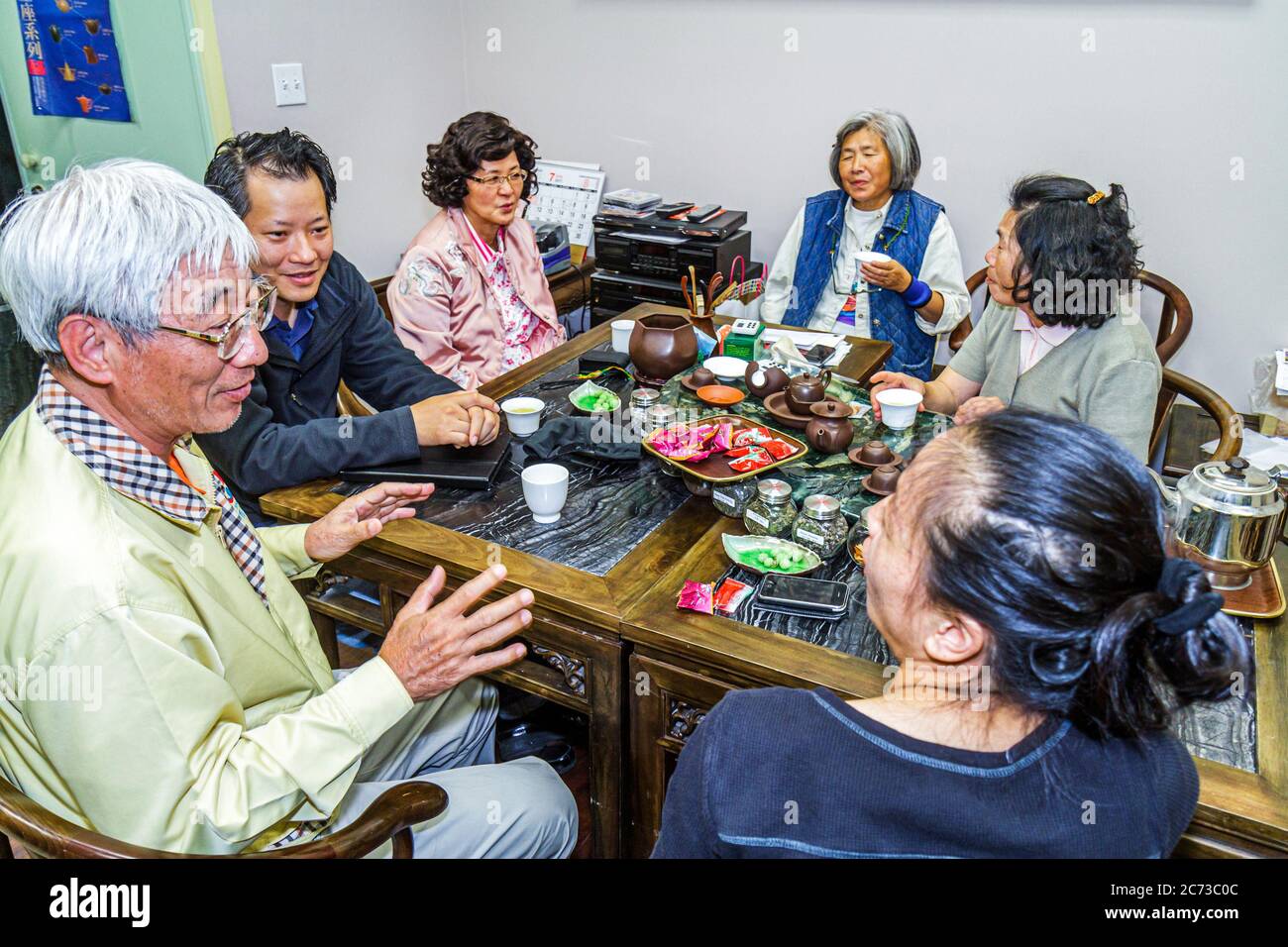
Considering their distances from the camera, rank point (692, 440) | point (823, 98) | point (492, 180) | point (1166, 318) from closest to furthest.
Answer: point (692, 440) → point (492, 180) → point (1166, 318) → point (823, 98)

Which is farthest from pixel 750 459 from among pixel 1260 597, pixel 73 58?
pixel 73 58

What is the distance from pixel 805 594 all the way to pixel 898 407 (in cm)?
68

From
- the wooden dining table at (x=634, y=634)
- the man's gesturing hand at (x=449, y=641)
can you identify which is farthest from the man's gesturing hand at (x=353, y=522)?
the man's gesturing hand at (x=449, y=641)

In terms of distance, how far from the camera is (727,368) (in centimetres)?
209

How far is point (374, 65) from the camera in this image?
3492 mm

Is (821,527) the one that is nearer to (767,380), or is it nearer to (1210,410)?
(767,380)

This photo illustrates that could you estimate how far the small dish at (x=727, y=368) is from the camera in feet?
6.82

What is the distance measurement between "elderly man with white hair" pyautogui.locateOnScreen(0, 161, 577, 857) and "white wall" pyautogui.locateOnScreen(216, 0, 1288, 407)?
222cm

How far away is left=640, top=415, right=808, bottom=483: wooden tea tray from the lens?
5.11ft

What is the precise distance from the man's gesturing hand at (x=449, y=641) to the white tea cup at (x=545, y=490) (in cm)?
26

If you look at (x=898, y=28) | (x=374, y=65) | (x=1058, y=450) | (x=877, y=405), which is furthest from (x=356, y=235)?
(x=1058, y=450)

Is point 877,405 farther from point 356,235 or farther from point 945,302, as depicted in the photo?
point 356,235

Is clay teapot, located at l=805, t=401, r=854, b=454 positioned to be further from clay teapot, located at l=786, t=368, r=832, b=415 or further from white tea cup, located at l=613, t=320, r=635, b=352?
white tea cup, located at l=613, t=320, r=635, b=352

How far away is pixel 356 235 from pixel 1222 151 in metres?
3.05
